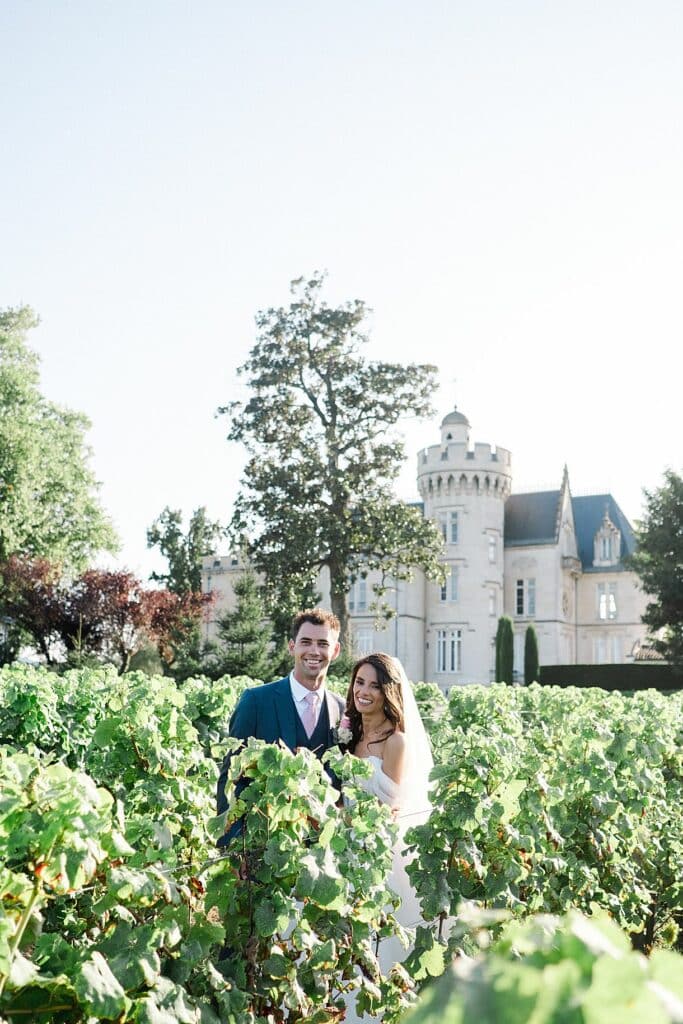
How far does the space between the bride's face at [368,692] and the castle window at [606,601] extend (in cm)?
4836

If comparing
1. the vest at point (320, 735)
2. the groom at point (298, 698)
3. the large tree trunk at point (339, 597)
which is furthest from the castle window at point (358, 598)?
the groom at point (298, 698)

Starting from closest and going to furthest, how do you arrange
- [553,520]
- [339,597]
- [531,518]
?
[339,597], [553,520], [531,518]

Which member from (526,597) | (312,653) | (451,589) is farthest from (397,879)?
(526,597)

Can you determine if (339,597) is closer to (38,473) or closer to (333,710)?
(38,473)

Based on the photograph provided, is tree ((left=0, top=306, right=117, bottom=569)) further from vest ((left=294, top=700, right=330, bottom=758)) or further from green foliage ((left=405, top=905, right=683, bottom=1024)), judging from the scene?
green foliage ((left=405, top=905, right=683, bottom=1024))

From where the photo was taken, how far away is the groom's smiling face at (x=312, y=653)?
439cm

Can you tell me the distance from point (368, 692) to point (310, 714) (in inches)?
12.5

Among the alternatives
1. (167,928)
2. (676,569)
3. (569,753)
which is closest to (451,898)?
(167,928)

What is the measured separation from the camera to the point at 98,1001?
207 centimetres

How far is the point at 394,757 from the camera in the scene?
4.70 meters

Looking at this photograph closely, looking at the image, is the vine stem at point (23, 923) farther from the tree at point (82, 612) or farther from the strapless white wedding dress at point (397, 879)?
the tree at point (82, 612)

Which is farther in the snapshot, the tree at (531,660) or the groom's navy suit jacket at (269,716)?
the tree at (531,660)

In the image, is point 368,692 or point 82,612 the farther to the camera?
point 82,612

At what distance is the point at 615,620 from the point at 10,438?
108ft
